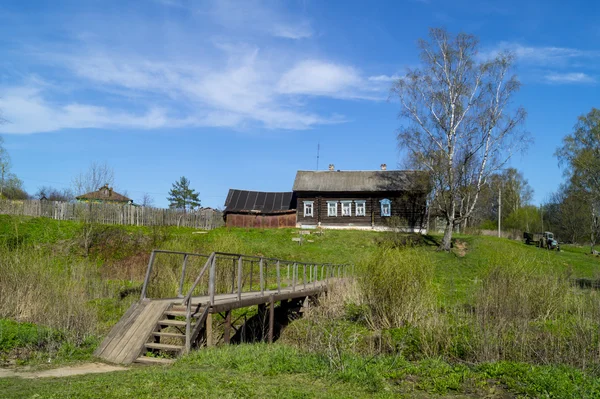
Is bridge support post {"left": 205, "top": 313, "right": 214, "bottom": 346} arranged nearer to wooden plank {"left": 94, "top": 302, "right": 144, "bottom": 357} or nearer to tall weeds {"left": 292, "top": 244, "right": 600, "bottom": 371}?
wooden plank {"left": 94, "top": 302, "right": 144, "bottom": 357}

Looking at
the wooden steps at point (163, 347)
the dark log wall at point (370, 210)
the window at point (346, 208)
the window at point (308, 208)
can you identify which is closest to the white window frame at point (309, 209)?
the window at point (308, 208)

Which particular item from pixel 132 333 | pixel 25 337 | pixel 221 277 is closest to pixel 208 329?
pixel 132 333

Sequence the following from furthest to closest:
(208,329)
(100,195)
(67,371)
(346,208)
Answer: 1. (346,208)
2. (100,195)
3. (208,329)
4. (67,371)

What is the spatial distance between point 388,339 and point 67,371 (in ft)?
20.0

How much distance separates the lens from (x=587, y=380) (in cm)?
730

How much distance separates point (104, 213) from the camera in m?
35.7

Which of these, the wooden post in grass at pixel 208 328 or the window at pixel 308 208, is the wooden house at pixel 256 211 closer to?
the window at pixel 308 208

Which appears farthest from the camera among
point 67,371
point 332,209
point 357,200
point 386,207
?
point 332,209

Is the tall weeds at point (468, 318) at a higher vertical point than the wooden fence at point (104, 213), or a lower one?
lower

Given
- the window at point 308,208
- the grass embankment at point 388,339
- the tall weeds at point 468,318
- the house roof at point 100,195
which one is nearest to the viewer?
the grass embankment at point 388,339

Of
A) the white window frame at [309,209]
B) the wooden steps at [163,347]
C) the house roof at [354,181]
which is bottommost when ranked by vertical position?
the wooden steps at [163,347]

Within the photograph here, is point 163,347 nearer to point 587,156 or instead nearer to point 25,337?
point 25,337

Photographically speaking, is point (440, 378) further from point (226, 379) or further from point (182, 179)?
point (182, 179)

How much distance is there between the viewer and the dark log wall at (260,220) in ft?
138
